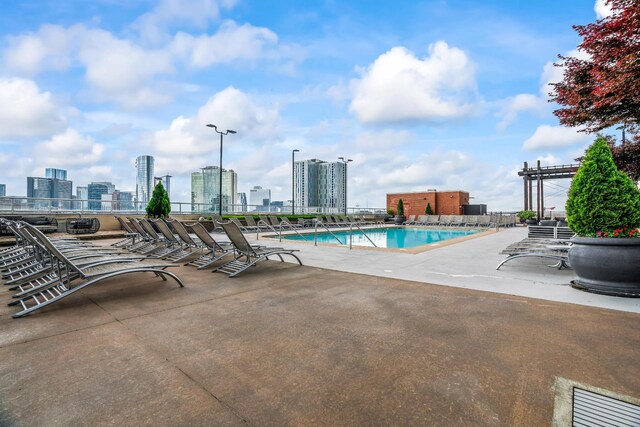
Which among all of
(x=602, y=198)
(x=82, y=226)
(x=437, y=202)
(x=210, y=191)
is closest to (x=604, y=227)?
(x=602, y=198)

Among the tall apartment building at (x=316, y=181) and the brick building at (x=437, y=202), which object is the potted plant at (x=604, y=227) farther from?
the tall apartment building at (x=316, y=181)

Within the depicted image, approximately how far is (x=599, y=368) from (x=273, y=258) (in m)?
5.58

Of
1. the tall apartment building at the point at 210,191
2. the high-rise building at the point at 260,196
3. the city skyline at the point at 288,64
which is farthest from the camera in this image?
the high-rise building at the point at 260,196

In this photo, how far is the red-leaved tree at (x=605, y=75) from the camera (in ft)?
13.2

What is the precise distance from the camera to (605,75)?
4344 millimetres

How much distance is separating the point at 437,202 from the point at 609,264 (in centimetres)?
2892

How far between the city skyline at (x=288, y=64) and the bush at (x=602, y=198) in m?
2.55

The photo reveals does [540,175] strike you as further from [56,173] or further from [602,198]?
[56,173]

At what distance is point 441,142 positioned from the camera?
1922 cm

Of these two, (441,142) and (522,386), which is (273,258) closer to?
(522,386)

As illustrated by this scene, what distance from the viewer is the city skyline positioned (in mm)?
7844

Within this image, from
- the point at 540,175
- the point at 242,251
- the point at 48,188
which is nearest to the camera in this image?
the point at 242,251

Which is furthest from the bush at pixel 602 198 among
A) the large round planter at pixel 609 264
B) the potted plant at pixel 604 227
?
the large round planter at pixel 609 264

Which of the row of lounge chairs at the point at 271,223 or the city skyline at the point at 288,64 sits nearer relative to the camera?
the city skyline at the point at 288,64
